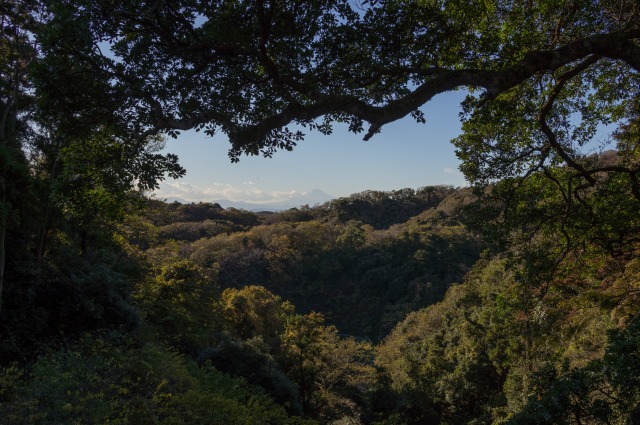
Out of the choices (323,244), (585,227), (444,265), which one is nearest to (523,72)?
(585,227)

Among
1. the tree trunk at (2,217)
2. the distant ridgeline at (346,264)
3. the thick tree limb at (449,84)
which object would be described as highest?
the thick tree limb at (449,84)

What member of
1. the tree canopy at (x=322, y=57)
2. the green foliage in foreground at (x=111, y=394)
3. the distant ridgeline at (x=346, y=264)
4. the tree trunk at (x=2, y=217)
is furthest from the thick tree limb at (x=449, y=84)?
the distant ridgeline at (x=346, y=264)

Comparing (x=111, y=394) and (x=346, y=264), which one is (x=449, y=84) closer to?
(x=111, y=394)

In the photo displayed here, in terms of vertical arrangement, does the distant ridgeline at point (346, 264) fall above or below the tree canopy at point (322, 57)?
below

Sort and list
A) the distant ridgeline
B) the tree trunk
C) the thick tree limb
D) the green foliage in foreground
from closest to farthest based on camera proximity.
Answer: the thick tree limb < the green foliage in foreground < the tree trunk < the distant ridgeline

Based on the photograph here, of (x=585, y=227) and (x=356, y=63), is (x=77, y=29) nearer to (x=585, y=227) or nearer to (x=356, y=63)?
(x=356, y=63)

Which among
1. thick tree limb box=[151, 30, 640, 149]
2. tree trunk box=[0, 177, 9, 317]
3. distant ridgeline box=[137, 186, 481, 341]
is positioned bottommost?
distant ridgeline box=[137, 186, 481, 341]

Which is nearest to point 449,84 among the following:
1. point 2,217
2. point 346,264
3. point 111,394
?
point 111,394

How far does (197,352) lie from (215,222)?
41.5 meters

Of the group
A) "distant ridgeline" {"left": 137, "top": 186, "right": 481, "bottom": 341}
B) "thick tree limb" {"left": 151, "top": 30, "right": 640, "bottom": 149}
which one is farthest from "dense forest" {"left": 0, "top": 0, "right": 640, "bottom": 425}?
"distant ridgeline" {"left": 137, "top": 186, "right": 481, "bottom": 341}

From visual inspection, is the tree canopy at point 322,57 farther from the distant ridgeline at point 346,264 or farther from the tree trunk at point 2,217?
the distant ridgeline at point 346,264

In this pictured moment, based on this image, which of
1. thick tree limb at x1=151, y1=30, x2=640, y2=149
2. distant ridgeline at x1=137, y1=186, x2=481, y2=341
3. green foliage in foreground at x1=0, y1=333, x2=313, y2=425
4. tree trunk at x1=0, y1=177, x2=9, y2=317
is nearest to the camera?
thick tree limb at x1=151, y1=30, x2=640, y2=149

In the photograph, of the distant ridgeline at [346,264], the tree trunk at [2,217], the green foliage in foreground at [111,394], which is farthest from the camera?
the distant ridgeline at [346,264]

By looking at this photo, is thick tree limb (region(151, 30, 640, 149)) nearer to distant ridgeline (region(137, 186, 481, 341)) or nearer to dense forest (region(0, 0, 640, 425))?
dense forest (region(0, 0, 640, 425))
